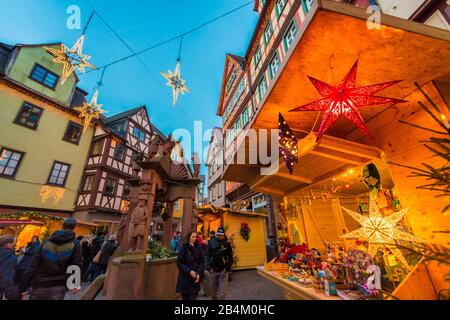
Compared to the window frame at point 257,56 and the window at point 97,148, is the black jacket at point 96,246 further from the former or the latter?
the window frame at point 257,56

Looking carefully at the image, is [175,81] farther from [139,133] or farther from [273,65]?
[139,133]

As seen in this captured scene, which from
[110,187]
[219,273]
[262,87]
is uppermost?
[262,87]

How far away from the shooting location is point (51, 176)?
15227mm

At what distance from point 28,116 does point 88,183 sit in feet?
22.5

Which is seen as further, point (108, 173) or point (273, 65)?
point (108, 173)

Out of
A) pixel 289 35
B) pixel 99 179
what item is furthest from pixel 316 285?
pixel 99 179

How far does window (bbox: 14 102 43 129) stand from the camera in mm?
14055

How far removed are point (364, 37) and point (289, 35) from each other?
851 centimetres

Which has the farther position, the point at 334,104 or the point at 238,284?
the point at 238,284

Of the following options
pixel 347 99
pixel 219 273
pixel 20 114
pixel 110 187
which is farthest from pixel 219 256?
pixel 20 114

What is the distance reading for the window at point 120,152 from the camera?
18953 mm

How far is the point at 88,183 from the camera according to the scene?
1708 cm

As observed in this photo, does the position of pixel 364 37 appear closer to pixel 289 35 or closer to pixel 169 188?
pixel 169 188

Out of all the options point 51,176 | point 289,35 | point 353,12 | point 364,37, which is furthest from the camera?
point 51,176
